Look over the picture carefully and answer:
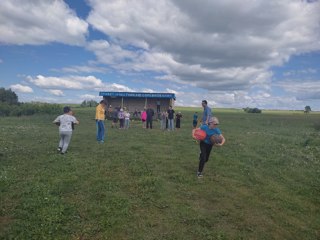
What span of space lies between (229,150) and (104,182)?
10.4m

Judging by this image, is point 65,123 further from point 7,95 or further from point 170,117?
point 7,95

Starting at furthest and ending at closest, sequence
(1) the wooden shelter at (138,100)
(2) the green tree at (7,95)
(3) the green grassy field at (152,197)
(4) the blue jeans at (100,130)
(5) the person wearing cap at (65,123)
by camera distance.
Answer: (2) the green tree at (7,95)
(1) the wooden shelter at (138,100)
(4) the blue jeans at (100,130)
(5) the person wearing cap at (65,123)
(3) the green grassy field at (152,197)

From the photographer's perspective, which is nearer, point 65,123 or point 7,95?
point 65,123

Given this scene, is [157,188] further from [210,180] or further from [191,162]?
[191,162]

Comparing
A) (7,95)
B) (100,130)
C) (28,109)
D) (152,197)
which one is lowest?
(152,197)

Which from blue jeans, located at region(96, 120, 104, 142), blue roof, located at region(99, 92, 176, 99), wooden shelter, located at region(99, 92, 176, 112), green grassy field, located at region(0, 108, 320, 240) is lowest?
green grassy field, located at region(0, 108, 320, 240)

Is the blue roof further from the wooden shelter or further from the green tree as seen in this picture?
the green tree

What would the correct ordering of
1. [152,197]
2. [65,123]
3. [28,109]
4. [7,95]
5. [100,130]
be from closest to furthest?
1. [152,197]
2. [65,123]
3. [100,130]
4. [28,109]
5. [7,95]

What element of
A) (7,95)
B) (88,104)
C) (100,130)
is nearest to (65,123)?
(100,130)

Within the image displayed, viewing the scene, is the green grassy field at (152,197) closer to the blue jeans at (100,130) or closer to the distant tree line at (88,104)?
the blue jeans at (100,130)

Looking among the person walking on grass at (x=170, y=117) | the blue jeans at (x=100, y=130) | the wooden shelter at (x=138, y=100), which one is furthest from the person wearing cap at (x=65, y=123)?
the wooden shelter at (x=138, y=100)

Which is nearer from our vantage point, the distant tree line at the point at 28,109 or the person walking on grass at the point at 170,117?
the person walking on grass at the point at 170,117

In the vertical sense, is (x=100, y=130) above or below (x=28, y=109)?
below

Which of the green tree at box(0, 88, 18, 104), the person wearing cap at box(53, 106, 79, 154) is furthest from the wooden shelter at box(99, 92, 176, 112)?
the green tree at box(0, 88, 18, 104)
